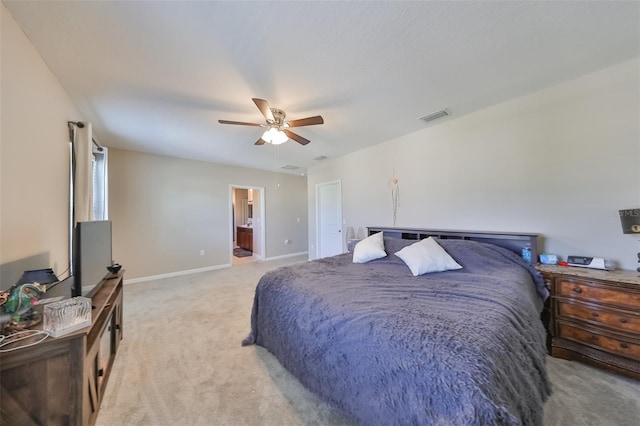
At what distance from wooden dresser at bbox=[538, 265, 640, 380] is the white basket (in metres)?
3.33

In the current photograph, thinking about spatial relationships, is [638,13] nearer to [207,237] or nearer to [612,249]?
[612,249]

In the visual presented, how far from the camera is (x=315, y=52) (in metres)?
1.78

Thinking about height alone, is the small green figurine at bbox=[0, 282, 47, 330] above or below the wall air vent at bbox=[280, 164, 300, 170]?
below

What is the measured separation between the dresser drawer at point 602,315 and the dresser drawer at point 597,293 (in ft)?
0.21

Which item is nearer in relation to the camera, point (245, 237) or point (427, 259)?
point (427, 259)

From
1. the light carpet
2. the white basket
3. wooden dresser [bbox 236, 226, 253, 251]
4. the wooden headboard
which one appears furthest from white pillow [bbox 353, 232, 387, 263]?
wooden dresser [bbox 236, 226, 253, 251]

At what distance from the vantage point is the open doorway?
A: 6.09 m

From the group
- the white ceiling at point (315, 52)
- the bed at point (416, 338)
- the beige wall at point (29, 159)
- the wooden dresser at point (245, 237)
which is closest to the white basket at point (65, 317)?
the beige wall at point (29, 159)

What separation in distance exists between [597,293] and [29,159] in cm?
445

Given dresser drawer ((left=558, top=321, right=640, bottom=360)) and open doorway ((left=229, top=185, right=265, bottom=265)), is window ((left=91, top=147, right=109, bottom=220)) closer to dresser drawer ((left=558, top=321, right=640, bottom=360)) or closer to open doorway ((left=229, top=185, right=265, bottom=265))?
open doorway ((left=229, top=185, right=265, bottom=265))

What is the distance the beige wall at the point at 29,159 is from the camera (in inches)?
54.6

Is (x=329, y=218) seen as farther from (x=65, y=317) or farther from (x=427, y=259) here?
(x=65, y=317)

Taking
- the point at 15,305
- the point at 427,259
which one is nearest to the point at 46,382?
the point at 15,305

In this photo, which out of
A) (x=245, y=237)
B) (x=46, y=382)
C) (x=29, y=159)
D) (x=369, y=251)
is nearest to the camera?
(x=46, y=382)
